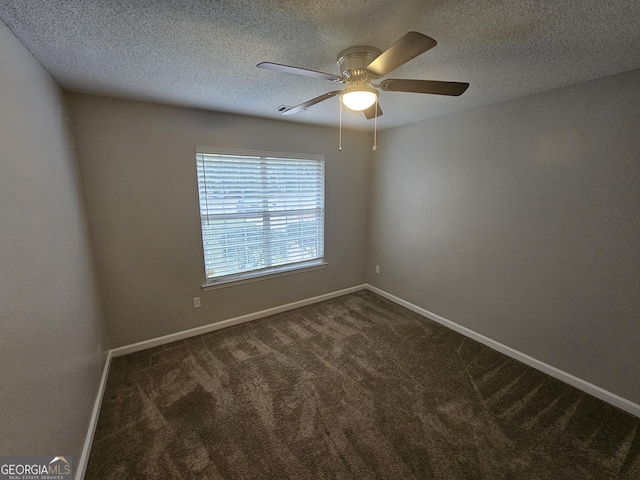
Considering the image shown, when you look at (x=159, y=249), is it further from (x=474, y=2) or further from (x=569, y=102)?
(x=569, y=102)

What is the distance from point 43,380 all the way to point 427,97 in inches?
119

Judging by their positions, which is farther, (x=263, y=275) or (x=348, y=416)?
(x=263, y=275)

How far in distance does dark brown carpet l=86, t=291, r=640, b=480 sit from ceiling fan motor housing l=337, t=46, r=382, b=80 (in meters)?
2.20

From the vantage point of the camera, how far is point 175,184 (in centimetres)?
253

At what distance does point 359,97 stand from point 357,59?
0.21 metres

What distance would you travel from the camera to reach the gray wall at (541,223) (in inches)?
71.9

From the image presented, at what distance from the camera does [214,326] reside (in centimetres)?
293

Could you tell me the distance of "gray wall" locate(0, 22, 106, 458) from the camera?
1024 mm

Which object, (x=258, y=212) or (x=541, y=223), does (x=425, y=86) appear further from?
(x=258, y=212)

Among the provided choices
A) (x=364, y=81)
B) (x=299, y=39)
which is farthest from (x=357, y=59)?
(x=299, y=39)

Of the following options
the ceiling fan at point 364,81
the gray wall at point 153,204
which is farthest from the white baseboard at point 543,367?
the ceiling fan at point 364,81

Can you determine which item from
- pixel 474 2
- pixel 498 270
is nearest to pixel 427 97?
pixel 474 2

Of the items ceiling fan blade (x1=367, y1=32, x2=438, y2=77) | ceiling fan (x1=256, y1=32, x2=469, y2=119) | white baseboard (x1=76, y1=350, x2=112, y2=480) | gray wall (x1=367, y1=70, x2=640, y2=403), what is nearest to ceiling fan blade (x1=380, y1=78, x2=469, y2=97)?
ceiling fan (x1=256, y1=32, x2=469, y2=119)

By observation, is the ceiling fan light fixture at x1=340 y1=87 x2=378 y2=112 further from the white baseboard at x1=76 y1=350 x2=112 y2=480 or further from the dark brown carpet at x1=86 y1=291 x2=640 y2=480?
the white baseboard at x1=76 y1=350 x2=112 y2=480
